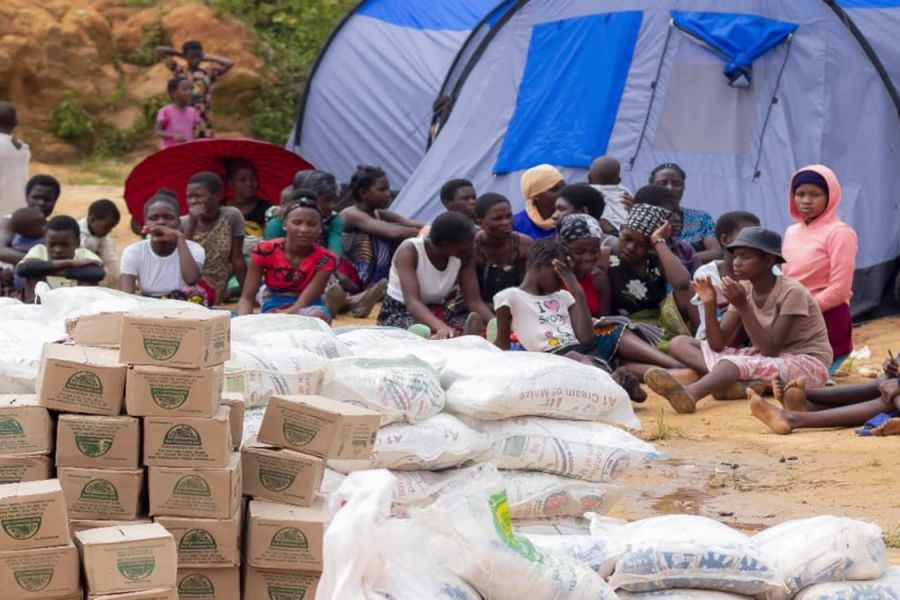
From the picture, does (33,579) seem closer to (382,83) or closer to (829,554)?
(829,554)

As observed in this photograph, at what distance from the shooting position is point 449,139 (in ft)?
40.5

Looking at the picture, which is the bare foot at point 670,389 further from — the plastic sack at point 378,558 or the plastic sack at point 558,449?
the plastic sack at point 378,558

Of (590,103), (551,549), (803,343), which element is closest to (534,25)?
(590,103)

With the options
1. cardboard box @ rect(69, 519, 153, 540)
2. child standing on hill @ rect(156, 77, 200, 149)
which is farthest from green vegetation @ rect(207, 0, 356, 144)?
cardboard box @ rect(69, 519, 153, 540)

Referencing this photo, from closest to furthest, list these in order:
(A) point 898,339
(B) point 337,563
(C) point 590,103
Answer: (B) point 337,563 → (A) point 898,339 → (C) point 590,103

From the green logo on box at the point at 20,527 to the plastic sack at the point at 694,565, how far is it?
1.55 m

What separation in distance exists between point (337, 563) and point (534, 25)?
28.7ft

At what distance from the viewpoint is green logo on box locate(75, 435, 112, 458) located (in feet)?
13.6

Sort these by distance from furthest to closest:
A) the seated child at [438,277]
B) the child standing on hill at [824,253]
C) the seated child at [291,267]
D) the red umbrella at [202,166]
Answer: the red umbrella at [202,166]
the seated child at [291,267]
the seated child at [438,277]
the child standing on hill at [824,253]

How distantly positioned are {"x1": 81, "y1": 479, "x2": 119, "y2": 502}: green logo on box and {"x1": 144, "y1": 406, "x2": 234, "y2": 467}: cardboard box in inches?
4.5

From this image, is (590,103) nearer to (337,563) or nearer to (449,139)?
(449,139)

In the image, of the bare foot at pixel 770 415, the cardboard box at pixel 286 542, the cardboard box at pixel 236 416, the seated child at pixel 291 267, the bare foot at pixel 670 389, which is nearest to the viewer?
the cardboard box at pixel 286 542

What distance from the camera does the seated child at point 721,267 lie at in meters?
8.53

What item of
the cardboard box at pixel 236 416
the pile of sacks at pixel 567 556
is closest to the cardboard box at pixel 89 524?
the cardboard box at pixel 236 416
